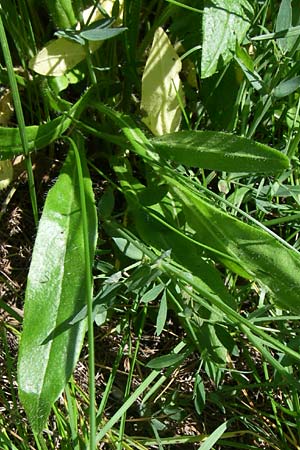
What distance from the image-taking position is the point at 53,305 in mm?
1160

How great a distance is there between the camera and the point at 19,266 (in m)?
1.46

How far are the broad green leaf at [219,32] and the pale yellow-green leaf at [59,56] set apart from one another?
0.22 metres

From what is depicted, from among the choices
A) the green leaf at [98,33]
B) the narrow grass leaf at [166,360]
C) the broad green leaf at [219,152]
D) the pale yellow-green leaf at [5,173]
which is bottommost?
the narrow grass leaf at [166,360]

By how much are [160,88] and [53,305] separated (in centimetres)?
46

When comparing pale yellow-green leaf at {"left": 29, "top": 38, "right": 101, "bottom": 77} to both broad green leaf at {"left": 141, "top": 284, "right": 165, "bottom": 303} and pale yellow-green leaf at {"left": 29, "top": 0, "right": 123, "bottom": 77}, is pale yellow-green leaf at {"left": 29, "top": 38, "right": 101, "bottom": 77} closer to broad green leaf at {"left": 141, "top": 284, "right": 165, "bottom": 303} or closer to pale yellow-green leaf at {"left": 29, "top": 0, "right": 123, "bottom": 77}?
pale yellow-green leaf at {"left": 29, "top": 0, "right": 123, "bottom": 77}

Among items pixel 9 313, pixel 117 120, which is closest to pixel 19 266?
pixel 9 313

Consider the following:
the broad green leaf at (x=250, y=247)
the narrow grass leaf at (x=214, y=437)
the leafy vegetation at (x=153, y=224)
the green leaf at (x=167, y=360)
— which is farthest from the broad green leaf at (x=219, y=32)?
the narrow grass leaf at (x=214, y=437)

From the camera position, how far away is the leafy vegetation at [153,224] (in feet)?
3.85

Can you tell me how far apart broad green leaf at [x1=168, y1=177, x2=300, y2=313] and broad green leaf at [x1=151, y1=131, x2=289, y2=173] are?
50 millimetres

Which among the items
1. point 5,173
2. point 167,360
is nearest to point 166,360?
point 167,360

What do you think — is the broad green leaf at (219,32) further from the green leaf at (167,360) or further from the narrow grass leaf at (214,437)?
the narrow grass leaf at (214,437)

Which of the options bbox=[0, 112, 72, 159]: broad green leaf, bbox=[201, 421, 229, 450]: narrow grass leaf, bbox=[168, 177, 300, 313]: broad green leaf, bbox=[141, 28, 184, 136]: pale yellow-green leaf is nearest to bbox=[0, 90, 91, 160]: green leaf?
bbox=[0, 112, 72, 159]: broad green leaf

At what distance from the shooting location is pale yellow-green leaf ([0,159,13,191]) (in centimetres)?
139

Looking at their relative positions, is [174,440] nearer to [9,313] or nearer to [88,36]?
[9,313]
